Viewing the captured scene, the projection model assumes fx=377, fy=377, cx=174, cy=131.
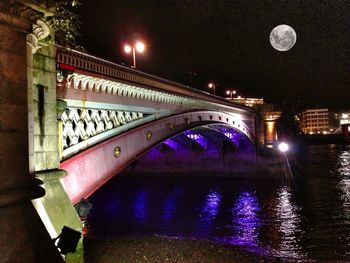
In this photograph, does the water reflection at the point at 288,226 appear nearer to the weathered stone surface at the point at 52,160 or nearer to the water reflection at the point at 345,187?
the water reflection at the point at 345,187

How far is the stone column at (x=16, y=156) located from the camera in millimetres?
4531

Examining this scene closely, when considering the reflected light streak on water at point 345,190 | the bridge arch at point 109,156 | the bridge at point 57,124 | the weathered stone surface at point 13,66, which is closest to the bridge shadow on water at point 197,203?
the bridge arch at point 109,156

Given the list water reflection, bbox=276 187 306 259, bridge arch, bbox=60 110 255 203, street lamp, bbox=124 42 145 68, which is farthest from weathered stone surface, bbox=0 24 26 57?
water reflection, bbox=276 187 306 259

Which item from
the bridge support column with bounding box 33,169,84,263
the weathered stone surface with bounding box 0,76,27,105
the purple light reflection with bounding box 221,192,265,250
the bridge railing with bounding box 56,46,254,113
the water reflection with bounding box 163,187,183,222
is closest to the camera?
the weathered stone surface with bounding box 0,76,27,105

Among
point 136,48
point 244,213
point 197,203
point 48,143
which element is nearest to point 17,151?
point 48,143

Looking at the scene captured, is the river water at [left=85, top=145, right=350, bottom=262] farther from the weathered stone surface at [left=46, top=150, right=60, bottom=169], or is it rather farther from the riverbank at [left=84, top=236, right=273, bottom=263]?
the weathered stone surface at [left=46, top=150, right=60, bottom=169]

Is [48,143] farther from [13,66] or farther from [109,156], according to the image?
[109,156]

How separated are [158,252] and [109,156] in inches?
138

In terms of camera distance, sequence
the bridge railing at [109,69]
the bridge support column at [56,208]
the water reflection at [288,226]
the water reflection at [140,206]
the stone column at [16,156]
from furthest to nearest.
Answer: the water reflection at [140,206], the water reflection at [288,226], the bridge railing at [109,69], the bridge support column at [56,208], the stone column at [16,156]

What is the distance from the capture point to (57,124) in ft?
27.7

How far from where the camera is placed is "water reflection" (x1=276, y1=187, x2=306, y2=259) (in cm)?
1611

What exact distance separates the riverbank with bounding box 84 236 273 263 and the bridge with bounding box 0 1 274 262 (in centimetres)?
197

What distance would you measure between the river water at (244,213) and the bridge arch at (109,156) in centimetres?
559

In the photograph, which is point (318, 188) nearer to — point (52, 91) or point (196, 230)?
point (196, 230)
